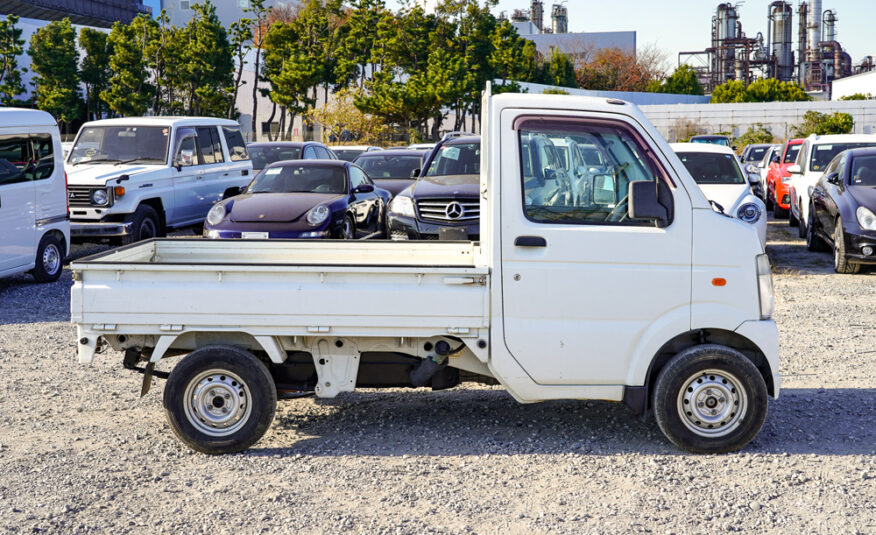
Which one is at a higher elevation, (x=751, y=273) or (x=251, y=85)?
(x=251, y=85)

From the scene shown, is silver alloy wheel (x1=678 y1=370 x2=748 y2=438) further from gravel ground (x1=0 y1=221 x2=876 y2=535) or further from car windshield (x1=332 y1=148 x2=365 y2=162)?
car windshield (x1=332 y1=148 x2=365 y2=162)

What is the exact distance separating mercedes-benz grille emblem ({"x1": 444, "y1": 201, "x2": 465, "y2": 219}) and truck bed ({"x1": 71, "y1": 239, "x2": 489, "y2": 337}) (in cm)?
722

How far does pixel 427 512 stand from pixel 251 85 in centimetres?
6028

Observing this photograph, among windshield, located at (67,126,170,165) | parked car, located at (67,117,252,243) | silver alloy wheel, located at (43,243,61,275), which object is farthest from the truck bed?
windshield, located at (67,126,170,165)

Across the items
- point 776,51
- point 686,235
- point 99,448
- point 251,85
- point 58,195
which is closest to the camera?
point 686,235

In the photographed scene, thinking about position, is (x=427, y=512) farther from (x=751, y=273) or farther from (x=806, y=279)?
(x=806, y=279)

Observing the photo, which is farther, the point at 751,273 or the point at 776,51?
the point at 776,51

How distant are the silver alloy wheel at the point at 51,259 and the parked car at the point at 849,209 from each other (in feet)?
33.6

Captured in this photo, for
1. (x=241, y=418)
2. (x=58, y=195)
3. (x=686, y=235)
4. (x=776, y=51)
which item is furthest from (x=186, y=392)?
(x=776, y=51)

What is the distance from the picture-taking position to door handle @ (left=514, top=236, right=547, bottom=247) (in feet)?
18.2

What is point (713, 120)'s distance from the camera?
58.5 meters

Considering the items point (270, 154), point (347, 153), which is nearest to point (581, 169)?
point (270, 154)

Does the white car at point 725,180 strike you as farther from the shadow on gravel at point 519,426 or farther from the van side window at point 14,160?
the van side window at point 14,160

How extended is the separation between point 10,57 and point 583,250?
4610cm
